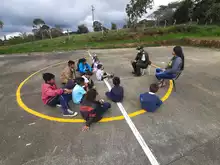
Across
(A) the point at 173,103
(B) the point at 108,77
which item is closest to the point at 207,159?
(A) the point at 173,103

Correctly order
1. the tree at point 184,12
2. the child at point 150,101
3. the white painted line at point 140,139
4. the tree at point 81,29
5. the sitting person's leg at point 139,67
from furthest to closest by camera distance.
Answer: the tree at point 81,29
the tree at point 184,12
the sitting person's leg at point 139,67
the child at point 150,101
the white painted line at point 140,139

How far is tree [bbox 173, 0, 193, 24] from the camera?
29219mm

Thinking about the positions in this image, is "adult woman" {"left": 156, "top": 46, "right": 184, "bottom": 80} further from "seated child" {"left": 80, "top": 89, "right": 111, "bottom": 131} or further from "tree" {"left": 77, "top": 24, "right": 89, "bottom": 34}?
"tree" {"left": 77, "top": 24, "right": 89, "bottom": 34}

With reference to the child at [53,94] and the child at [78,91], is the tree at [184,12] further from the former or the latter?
the child at [53,94]

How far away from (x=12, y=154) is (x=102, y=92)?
2.85m

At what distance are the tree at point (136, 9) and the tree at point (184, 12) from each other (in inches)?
342

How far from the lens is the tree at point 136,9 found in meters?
26.5

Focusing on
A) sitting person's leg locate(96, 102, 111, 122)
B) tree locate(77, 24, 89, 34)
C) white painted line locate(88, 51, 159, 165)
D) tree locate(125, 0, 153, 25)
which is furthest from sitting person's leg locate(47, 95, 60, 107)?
tree locate(77, 24, 89, 34)

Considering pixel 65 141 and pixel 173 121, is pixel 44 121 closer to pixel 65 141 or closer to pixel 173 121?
pixel 65 141

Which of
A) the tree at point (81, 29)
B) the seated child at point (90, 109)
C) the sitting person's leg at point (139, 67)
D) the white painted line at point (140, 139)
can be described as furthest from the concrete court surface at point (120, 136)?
the tree at point (81, 29)

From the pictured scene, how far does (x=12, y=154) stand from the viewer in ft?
8.12

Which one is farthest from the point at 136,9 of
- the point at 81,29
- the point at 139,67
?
the point at 81,29

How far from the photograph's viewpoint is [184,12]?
30469 mm

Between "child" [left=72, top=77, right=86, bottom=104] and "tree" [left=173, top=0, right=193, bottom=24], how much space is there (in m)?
34.2
